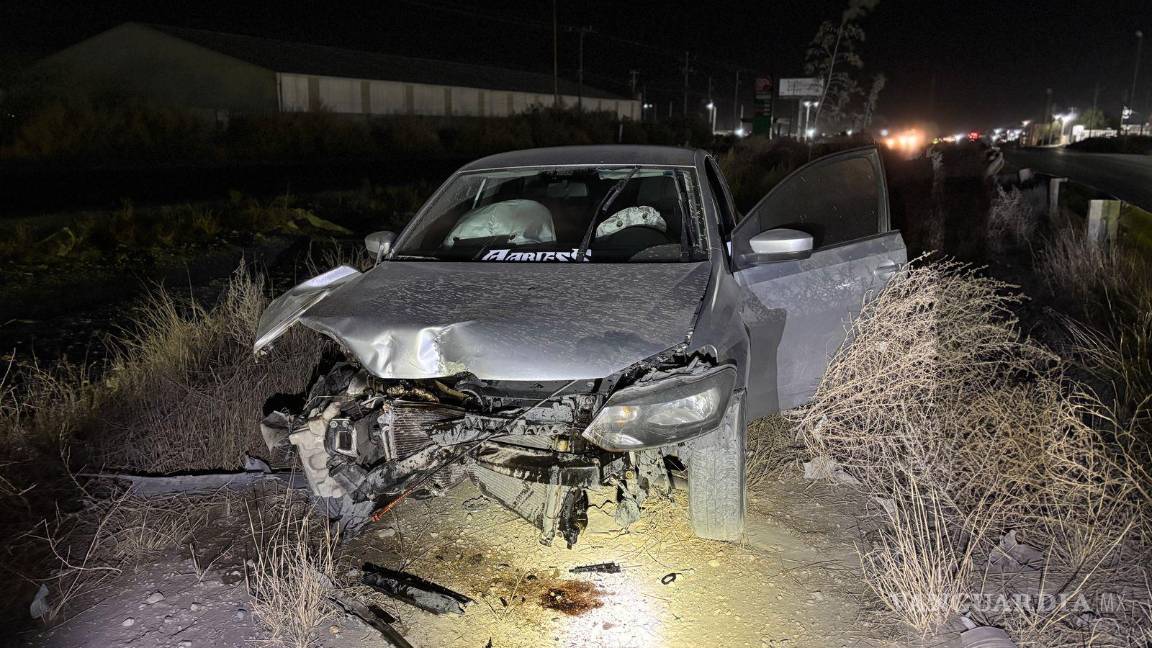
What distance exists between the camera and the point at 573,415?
9.61ft

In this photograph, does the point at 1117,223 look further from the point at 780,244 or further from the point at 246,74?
the point at 246,74

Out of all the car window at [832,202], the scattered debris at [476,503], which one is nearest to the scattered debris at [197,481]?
the scattered debris at [476,503]

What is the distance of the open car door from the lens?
3764mm

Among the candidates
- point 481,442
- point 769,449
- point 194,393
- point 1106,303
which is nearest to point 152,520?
point 194,393

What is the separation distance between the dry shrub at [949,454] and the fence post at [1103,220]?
5149 millimetres

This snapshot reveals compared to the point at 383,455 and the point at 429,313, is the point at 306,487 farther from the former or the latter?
the point at 429,313

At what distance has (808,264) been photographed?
4.12 m

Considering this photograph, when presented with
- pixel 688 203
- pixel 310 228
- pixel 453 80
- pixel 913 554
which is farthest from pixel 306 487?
pixel 453 80

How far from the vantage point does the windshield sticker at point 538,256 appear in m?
4.01

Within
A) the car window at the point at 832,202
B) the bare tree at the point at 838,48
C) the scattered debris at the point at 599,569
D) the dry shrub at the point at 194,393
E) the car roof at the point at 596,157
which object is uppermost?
the bare tree at the point at 838,48

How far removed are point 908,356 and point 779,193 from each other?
1124 mm

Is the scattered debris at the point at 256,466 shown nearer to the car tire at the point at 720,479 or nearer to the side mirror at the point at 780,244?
the car tire at the point at 720,479

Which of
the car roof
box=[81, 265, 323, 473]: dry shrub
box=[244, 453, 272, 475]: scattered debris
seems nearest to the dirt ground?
box=[244, 453, 272, 475]: scattered debris

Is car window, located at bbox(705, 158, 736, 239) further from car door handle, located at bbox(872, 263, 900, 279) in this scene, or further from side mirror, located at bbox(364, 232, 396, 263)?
side mirror, located at bbox(364, 232, 396, 263)
